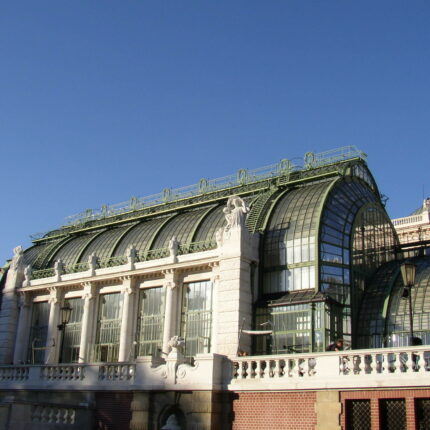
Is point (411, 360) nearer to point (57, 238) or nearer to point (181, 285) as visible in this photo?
point (181, 285)

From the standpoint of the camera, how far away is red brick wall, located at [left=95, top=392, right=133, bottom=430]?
2934 cm

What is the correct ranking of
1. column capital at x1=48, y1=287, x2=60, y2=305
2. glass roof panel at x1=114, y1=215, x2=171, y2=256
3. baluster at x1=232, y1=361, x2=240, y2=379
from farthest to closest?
column capital at x1=48, y1=287, x2=60, y2=305 → glass roof panel at x1=114, y1=215, x2=171, y2=256 → baluster at x1=232, y1=361, x2=240, y2=379

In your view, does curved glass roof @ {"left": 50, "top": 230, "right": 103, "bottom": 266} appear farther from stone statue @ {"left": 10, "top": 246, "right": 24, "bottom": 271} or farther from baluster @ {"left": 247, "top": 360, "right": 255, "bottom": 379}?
baluster @ {"left": 247, "top": 360, "right": 255, "bottom": 379}

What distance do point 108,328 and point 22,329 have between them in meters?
8.07

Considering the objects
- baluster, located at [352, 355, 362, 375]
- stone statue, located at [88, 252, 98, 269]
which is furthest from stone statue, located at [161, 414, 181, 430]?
stone statue, located at [88, 252, 98, 269]

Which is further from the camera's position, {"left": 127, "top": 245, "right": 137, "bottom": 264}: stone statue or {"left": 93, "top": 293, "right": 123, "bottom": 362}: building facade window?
{"left": 93, "top": 293, "right": 123, "bottom": 362}: building facade window

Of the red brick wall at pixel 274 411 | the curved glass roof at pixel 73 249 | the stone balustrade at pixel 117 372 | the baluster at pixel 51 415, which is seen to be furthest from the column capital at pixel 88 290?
the red brick wall at pixel 274 411

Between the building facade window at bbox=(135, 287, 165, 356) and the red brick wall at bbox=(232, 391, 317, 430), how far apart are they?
39.0 feet

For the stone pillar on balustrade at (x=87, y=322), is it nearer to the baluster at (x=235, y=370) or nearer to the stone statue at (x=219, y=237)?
the stone statue at (x=219, y=237)

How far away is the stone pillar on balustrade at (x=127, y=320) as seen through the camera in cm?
3888

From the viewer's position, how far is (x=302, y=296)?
110 feet

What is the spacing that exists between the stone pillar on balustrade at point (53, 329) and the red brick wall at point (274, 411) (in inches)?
763

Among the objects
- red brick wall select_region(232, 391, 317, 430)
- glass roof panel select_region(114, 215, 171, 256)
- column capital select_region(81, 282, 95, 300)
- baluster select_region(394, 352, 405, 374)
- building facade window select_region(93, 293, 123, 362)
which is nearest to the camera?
baluster select_region(394, 352, 405, 374)

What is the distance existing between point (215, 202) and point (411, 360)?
22843mm
